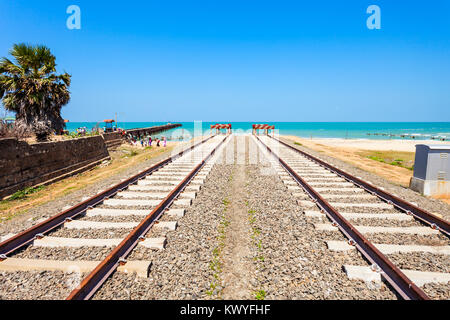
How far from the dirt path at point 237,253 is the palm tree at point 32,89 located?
517 inches

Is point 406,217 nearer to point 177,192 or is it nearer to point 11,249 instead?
point 177,192

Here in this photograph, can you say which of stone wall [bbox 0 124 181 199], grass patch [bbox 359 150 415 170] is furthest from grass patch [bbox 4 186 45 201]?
grass patch [bbox 359 150 415 170]

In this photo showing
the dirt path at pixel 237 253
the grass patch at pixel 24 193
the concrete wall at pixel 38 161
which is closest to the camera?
the dirt path at pixel 237 253

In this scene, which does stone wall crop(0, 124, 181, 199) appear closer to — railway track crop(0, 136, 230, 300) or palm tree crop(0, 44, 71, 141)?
palm tree crop(0, 44, 71, 141)

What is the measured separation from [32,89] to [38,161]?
6155 millimetres

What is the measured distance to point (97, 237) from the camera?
4250 mm

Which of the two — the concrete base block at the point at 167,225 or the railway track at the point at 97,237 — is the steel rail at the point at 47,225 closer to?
the railway track at the point at 97,237

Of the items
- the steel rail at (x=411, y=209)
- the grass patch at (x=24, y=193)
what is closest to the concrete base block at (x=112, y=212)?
the grass patch at (x=24, y=193)

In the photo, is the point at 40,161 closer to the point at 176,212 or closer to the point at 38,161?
the point at 38,161

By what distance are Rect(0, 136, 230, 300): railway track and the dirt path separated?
108cm

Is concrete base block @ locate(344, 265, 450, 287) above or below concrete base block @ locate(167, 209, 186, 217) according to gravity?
below

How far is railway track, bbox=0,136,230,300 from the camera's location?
330cm

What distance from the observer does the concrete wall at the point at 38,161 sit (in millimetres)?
8438
